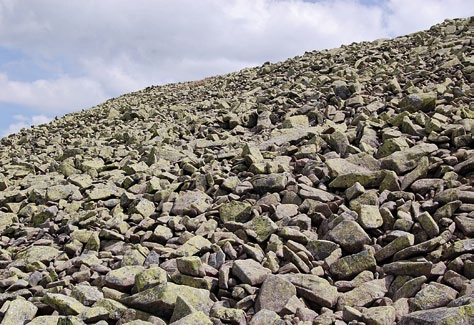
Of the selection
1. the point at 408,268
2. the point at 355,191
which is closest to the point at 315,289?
the point at 408,268

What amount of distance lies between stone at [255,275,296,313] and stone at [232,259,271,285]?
0.23 metres

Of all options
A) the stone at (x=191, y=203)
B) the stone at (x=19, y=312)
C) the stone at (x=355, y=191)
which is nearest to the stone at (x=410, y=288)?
the stone at (x=355, y=191)

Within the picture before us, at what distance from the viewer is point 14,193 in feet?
40.4

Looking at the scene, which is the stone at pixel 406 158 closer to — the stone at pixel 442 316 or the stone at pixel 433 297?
the stone at pixel 433 297

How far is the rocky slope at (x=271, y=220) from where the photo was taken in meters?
5.84

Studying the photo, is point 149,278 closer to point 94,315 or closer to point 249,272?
point 94,315

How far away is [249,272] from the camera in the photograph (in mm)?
6375

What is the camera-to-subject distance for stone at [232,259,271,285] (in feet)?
20.7

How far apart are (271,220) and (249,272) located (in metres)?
1.75

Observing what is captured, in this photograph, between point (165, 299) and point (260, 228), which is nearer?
point (165, 299)

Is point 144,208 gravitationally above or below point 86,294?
above

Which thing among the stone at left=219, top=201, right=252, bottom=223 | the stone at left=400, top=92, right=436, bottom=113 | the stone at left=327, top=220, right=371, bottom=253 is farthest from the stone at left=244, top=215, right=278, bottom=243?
the stone at left=400, top=92, right=436, bottom=113

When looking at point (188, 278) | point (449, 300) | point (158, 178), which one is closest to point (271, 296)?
point (188, 278)

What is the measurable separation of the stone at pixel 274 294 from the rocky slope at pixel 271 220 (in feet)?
0.07
